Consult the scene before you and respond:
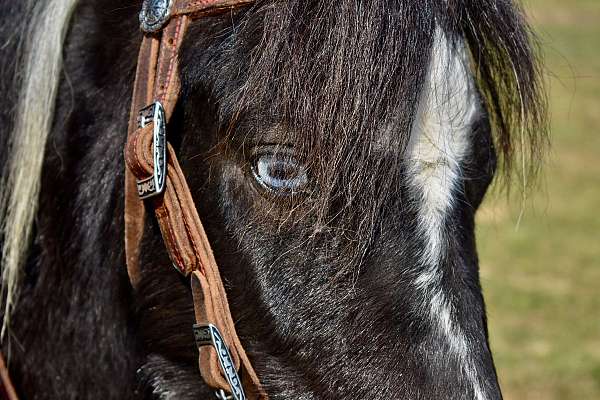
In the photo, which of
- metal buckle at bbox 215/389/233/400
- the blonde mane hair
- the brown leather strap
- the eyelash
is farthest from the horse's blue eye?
the brown leather strap

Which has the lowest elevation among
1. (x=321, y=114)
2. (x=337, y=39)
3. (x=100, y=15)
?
(x=321, y=114)

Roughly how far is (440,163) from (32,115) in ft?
2.95

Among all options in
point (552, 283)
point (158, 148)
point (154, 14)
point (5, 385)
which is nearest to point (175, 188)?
point (158, 148)

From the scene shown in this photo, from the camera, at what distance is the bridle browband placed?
5.65ft

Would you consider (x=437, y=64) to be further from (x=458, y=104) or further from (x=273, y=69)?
(x=273, y=69)

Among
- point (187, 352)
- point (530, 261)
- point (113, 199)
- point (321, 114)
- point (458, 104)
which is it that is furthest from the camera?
point (530, 261)

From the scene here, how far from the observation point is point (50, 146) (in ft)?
6.81

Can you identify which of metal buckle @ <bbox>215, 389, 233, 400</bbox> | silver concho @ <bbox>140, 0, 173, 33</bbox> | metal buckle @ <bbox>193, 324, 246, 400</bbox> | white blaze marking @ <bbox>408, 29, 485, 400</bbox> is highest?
silver concho @ <bbox>140, 0, 173, 33</bbox>

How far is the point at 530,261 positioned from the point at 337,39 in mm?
→ 5569

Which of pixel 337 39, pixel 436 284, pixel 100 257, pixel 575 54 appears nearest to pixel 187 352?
pixel 100 257

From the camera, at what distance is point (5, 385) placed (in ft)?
6.79

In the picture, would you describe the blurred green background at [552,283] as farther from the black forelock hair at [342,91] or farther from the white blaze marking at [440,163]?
the black forelock hair at [342,91]

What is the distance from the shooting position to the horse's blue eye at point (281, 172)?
164cm

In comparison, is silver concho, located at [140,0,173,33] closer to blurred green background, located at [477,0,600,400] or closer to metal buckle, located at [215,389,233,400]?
metal buckle, located at [215,389,233,400]
